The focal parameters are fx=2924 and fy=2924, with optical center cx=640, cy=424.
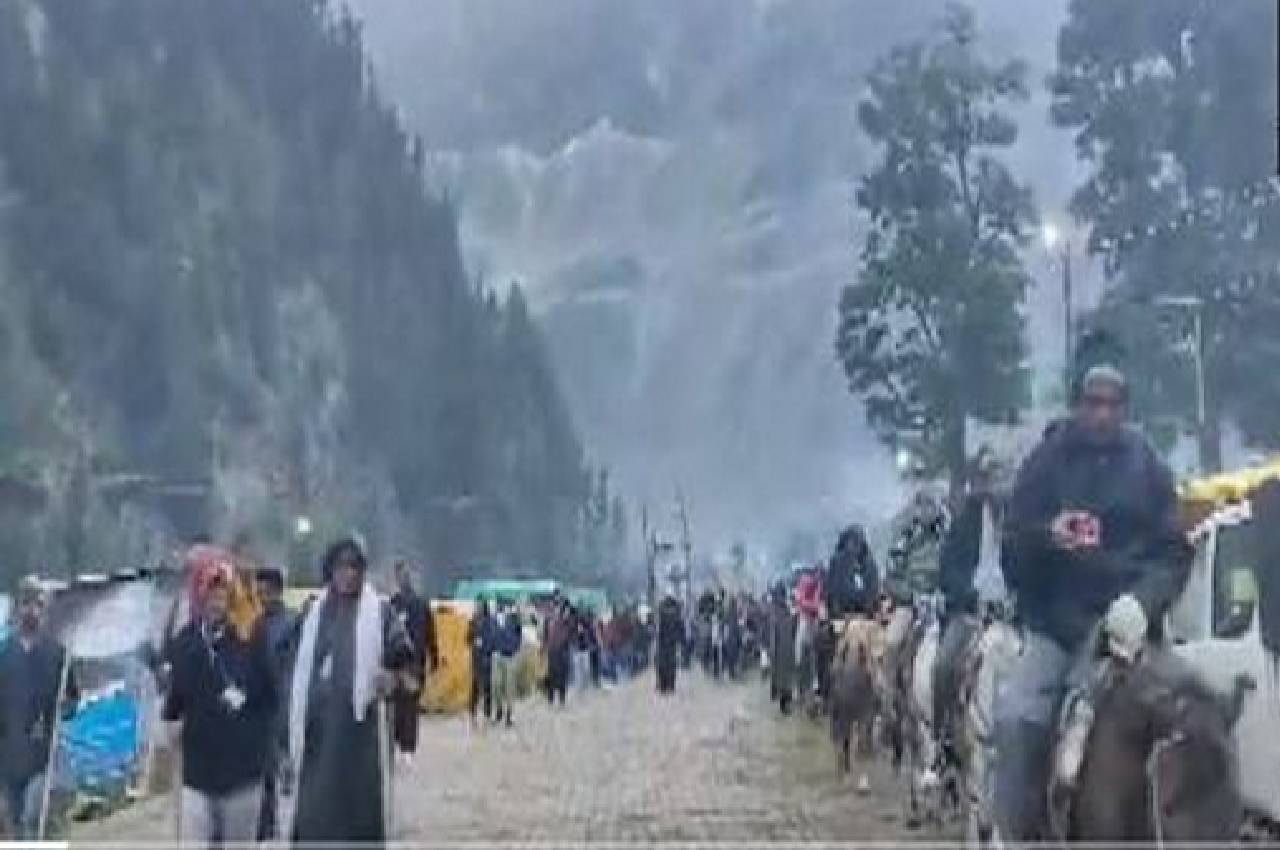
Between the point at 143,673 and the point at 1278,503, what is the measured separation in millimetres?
14643

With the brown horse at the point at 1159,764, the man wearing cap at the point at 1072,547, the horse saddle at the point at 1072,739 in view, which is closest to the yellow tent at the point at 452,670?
the man wearing cap at the point at 1072,547

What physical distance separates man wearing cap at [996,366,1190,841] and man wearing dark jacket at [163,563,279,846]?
3756 millimetres

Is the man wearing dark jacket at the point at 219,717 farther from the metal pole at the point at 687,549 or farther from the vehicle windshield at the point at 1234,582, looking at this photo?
the metal pole at the point at 687,549

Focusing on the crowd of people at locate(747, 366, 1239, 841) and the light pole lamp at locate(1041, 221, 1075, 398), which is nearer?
the crowd of people at locate(747, 366, 1239, 841)

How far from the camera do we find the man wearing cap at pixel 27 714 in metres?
19.0

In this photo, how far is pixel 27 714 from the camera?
62.1 feet

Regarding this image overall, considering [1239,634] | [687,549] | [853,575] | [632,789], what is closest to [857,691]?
[632,789]

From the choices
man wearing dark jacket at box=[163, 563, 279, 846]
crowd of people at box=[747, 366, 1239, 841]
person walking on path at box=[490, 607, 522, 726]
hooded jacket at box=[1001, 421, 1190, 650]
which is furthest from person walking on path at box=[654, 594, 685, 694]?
hooded jacket at box=[1001, 421, 1190, 650]

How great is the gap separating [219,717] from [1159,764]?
18.1 ft

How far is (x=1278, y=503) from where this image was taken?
1716 cm

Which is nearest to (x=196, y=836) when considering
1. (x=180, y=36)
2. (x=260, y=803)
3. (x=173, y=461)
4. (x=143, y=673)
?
(x=260, y=803)

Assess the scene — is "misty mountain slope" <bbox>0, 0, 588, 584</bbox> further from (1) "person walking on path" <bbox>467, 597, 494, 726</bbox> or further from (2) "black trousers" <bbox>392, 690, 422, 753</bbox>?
(2) "black trousers" <bbox>392, 690, 422, 753</bbox>

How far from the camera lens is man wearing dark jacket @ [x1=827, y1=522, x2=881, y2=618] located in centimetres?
3303

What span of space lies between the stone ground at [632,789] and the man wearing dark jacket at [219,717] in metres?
7.43
